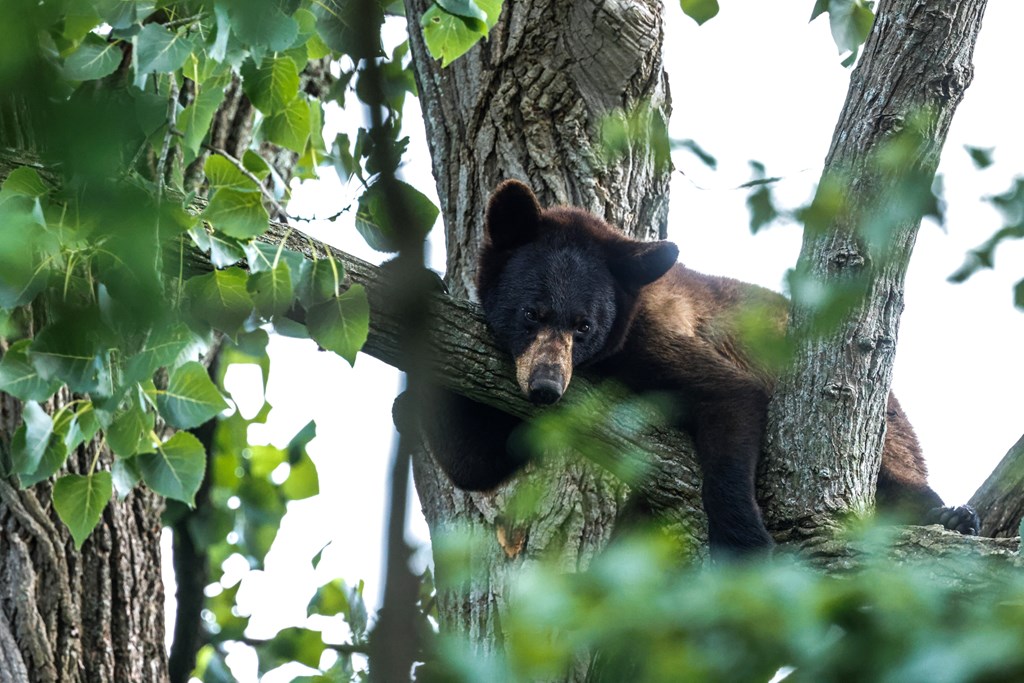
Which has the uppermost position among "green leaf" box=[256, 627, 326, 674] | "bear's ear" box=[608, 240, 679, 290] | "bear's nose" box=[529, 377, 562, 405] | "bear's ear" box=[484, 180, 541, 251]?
"bear's ear" box=[484, 180, 541, 251]

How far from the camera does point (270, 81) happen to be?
438cm

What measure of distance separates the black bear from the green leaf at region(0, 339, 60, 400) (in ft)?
5.25

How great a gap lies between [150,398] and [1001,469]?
323cm

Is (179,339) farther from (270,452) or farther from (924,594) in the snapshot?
(270,452)

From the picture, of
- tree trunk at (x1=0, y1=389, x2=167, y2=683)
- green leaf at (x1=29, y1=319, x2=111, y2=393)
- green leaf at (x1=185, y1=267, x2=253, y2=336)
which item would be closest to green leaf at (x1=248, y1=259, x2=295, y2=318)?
green leaf at (x1=185, y1=267, x2=253, y2=336)

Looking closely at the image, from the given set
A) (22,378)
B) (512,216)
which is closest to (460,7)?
(512,216)

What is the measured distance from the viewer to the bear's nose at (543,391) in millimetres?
4121

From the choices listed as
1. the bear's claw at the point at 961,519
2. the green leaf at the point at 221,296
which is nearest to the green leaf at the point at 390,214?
the green leaf at the point at 221,296

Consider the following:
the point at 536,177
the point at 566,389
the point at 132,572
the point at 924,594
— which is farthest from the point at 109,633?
the point at 924,594

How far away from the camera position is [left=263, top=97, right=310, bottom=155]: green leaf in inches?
182

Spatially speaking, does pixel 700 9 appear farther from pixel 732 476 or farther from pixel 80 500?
pixel 80 500

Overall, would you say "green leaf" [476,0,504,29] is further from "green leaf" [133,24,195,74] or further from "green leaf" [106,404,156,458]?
"green leaf" [106,404,156,458]

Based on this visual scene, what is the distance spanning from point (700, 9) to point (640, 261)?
128 cm

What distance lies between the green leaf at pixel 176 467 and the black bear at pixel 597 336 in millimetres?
1048
